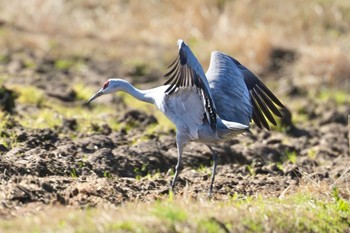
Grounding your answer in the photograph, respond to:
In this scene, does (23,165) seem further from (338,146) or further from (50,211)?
(338,146)

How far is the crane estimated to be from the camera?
7.54 metres

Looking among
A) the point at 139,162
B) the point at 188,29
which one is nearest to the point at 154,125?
the point at 139,162

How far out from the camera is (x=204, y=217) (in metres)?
6.22

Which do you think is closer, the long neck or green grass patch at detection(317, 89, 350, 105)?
the long neck

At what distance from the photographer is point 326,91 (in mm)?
14625

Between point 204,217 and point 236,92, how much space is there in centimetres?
244

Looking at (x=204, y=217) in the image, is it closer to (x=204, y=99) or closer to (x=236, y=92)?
(x=204, y=99)

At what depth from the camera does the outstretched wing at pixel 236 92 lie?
8.28 meters

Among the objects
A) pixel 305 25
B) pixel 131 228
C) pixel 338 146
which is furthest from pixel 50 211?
pixel 305 25

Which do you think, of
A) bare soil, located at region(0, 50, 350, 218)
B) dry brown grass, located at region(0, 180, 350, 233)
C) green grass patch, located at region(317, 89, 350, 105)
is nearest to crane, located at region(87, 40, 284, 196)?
bare soil, located at region(0, 50, 350, 218)

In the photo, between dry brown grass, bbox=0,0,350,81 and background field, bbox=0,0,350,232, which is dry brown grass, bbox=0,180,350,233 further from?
dry brown grass, bbox=0,0,350,81

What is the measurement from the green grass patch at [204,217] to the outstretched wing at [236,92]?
1166 mm

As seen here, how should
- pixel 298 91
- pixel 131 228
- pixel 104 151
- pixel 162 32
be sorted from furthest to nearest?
pixel 162 32, pixel 298 91, pixel 104 151, pixel 131 228

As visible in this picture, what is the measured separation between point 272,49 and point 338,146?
5.14m
